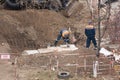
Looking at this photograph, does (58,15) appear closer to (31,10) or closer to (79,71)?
(31,10)

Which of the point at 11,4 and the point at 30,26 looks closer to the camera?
the point at 30,26

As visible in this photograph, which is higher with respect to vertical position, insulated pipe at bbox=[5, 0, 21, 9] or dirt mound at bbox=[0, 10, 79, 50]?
insulated pipe at bbox=[5, 0, 21, 9]

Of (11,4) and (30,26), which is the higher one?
(11,4)

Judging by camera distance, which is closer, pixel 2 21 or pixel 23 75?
pixel 23 75

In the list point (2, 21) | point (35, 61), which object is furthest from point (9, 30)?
point (35, 61)

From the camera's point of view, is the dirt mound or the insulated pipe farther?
the insulated pipe

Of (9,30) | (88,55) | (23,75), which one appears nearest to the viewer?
(23,75)

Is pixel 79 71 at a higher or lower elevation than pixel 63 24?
lower

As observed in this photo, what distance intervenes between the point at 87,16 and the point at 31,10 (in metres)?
3.56

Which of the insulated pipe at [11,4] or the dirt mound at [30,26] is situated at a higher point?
the insulated pipe at [11,4]

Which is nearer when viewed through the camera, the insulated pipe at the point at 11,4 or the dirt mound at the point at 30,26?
the dirt mound at the point at 30,26

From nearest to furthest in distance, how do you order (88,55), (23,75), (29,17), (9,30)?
(23,75), (88,55), (9,30), (29,17)

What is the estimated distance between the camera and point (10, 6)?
21641 mm

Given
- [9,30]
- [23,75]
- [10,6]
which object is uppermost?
[10,6]
